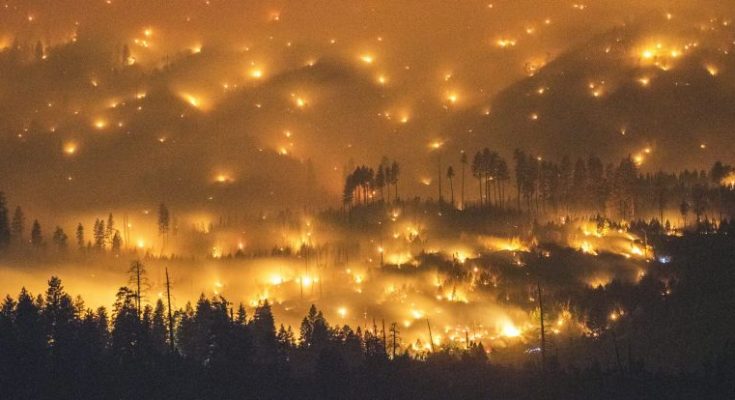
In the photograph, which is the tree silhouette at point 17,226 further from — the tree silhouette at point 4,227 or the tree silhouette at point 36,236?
the tree silhouette at point 36,236

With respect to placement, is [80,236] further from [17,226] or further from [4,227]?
[4,227]

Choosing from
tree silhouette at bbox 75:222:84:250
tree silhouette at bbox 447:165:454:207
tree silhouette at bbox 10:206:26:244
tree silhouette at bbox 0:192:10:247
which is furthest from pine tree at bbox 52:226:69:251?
tree silhouette at bbox 447:165:454:207

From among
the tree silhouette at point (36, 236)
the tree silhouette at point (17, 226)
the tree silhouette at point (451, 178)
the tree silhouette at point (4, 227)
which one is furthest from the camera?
the tree silhouette at point (451, 178)

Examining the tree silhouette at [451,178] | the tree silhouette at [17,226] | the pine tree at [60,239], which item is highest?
the tree silhouette at [451,178]

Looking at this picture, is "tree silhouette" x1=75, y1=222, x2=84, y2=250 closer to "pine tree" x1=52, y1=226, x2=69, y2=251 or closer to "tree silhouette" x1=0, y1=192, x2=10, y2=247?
"pine tree" x1=52, y1=226, x2=69, y2=251

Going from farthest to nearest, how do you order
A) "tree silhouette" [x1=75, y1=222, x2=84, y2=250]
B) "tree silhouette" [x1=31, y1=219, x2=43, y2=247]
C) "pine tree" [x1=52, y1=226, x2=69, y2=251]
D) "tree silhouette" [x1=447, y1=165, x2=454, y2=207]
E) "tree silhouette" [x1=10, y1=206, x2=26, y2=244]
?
"tree silhouette" [x1=447, y1=165, x2=454, y2=207], "tree silhouette" [x1=10, y1=206, x2=26, y2=244], "tree silhouette" [x1=75, y1=222, x2=84, y2=250], "pine tree" [x1=52, y1=226, x2=69, y2=251], "tree silhouette" [x1=31, y1=219, x2=43, y2=247]

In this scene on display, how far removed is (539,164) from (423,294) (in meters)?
60.4

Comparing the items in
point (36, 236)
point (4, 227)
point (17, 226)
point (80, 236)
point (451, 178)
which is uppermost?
point (451, 178)

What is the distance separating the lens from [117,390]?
220ft

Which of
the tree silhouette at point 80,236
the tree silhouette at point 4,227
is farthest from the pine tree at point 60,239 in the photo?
the tree silhouette at point 4,227

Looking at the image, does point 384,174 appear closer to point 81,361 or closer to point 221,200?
point 221,200

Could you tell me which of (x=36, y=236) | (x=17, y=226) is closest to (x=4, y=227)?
(x=36, y=236)

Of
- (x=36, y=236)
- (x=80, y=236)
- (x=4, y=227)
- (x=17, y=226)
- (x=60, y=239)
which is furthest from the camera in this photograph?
(x=17, y=226)

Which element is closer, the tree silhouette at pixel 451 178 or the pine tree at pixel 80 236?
the pine tree at pixel 80 236
